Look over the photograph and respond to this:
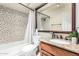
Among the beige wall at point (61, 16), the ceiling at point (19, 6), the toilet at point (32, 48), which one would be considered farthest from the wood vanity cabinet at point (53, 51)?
the ceiling at point (19, 6)

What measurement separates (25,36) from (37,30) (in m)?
0.30

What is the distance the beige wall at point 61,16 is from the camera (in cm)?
175

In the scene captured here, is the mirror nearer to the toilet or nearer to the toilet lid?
the toilet

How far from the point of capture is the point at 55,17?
74.7 inches

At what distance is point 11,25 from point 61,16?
106 cm

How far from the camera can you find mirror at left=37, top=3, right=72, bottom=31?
1.75 metres

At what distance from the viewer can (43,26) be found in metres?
2.06

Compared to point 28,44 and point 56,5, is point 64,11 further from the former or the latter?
point 28,44

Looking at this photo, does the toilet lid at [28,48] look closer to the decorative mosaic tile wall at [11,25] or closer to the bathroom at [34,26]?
the bathroom at [34,26]

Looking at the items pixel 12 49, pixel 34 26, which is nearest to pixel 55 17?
pixel 34 26

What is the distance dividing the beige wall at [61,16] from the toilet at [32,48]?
42 centimetres

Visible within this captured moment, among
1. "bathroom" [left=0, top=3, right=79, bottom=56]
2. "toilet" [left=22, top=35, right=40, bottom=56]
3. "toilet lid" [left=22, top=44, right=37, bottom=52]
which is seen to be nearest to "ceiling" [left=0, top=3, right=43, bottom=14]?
"bathroom" [left=0, top=3, right=79, bottom=56]

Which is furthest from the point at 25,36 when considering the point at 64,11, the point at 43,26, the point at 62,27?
the point at 64,11

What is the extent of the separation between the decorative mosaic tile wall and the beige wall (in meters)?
0.58
